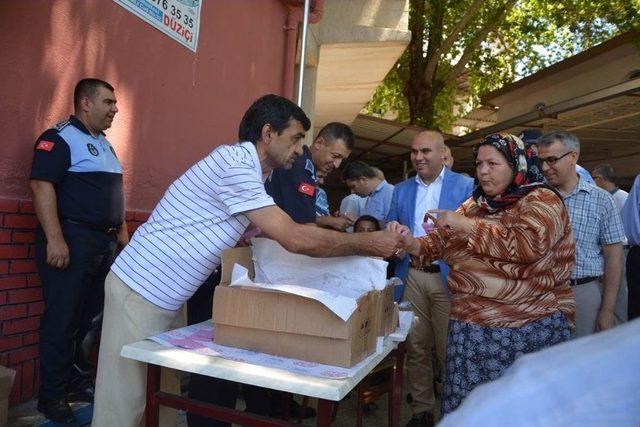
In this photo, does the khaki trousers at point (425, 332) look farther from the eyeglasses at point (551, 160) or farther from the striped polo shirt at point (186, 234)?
the striped polo shirt at point (186, 234)

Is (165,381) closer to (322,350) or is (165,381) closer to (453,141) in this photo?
(322,350)

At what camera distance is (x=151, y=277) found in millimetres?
2199

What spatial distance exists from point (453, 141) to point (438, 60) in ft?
6.84

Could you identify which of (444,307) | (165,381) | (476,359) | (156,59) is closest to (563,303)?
(476,359)

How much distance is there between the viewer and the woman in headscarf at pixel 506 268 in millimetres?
2375

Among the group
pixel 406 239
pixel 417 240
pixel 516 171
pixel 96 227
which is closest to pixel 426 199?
pixel 417 240

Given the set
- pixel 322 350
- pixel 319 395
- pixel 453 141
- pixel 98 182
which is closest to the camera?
pixel 319 395

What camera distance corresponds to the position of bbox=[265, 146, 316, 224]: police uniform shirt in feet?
10.3

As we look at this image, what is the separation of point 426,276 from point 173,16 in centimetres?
265

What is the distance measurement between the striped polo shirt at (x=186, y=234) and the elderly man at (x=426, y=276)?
6.21 ft

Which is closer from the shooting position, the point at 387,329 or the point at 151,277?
the point at 151,277

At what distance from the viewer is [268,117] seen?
2.30m

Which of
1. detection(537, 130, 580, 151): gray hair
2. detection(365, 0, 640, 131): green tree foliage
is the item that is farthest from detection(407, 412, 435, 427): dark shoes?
detection(365, 0, 640, 131): green tree foliage

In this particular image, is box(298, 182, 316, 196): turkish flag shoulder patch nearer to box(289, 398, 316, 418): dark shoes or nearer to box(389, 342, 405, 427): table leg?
box(389, 342, 405, 427): table leg
